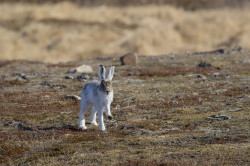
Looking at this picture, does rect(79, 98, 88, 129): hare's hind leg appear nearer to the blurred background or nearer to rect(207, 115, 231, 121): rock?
rect(207, 115, 231, 121): rock

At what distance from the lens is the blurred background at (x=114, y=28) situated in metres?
97.8

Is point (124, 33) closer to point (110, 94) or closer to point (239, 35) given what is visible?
point (239, 35)

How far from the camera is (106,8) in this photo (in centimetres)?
11406

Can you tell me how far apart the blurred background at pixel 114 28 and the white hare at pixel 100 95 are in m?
64.7

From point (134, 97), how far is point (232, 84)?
8740 millimetres

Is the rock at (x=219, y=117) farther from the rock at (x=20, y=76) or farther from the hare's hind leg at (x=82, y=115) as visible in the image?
the rock at (x=20, y=76)

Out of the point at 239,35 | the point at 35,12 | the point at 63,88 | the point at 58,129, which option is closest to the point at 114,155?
the point at 58,129

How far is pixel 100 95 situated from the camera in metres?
27.3

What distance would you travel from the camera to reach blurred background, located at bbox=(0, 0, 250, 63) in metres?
97.8

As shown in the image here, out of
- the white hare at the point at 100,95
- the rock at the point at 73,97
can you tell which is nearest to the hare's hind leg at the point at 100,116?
the white hare at the point at 100,95

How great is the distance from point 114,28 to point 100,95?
79752 mm

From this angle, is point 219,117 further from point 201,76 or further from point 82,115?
point 201,76

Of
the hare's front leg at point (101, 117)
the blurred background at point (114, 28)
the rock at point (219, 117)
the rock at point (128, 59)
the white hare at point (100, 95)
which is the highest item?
the blurred background at point (114, 28)

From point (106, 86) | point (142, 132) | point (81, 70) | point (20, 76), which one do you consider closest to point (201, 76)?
point (81, 70)
